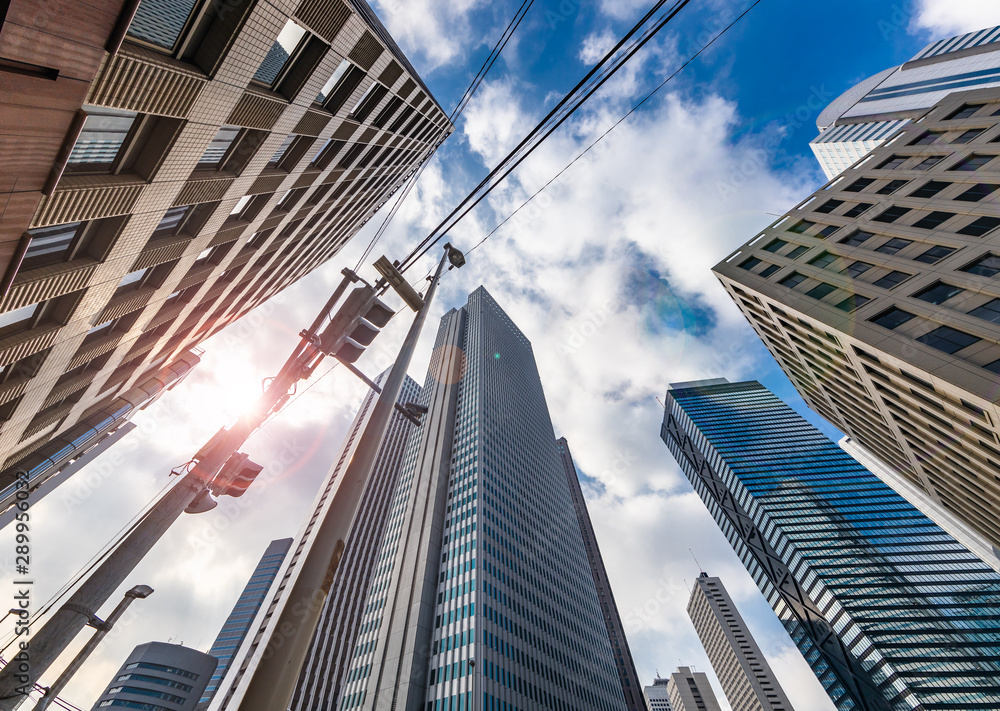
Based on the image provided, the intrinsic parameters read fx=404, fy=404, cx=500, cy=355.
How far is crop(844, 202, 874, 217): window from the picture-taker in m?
31.4

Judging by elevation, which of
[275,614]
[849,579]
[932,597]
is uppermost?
[849,579]

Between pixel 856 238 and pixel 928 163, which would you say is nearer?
pixel 928 163

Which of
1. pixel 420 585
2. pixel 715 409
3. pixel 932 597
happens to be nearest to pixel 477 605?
pixel 420 585

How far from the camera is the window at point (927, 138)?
103 ft

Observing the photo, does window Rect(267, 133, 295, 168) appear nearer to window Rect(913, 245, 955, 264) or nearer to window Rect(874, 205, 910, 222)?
window Rect(913, 245, 955, 264)

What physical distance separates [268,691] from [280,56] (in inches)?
610

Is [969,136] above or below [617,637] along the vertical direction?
below

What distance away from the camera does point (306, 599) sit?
3.23 meters

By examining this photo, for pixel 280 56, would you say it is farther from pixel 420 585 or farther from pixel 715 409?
pixel 715 409

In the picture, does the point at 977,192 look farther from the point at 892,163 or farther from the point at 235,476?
the point at 235,476

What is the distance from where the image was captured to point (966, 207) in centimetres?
2500

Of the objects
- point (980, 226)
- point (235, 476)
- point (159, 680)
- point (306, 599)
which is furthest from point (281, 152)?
point (159, 680)

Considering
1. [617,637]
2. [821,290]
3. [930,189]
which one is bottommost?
[821,290]

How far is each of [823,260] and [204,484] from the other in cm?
4025
